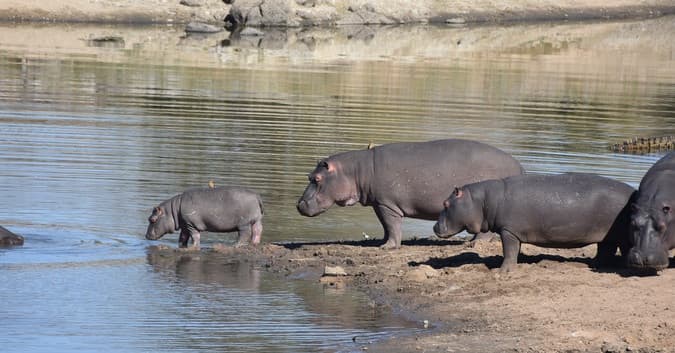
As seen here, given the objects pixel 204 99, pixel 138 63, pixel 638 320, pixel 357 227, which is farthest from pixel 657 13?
pixel 638 320

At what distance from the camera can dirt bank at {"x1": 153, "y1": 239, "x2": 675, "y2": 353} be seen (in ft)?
28.6

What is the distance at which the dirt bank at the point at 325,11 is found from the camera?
51.2 metres

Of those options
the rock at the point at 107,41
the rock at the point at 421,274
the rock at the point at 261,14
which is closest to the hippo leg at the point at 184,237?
the rock at the point at 421,274

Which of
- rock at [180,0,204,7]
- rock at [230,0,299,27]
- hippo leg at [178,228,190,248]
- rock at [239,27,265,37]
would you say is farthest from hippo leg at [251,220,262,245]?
rock at [180,0,204,7]

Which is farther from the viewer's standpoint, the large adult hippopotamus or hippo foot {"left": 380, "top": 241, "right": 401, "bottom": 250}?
hippo foot {"left": 380, "top": 241, "right": 401, "bottom": 250}

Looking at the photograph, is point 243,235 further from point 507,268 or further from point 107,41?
point 107,41

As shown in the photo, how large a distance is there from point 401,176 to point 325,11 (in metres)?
46.3

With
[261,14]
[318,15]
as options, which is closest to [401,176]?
[261,14]

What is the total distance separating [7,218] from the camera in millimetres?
13641

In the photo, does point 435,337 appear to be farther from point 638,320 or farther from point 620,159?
point 620,159

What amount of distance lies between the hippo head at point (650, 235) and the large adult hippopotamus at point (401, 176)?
2288mm

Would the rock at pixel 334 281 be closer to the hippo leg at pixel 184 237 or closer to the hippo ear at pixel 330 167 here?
the hippo ear at pixel 330 167

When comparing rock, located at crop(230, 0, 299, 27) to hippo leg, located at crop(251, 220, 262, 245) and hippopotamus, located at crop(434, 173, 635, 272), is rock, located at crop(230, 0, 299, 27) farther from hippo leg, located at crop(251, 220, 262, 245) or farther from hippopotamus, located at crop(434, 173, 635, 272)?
hippopotamus, located at crop(434, 173, 635, 272)

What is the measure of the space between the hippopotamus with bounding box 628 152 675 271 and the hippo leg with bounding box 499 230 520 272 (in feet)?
3.34
